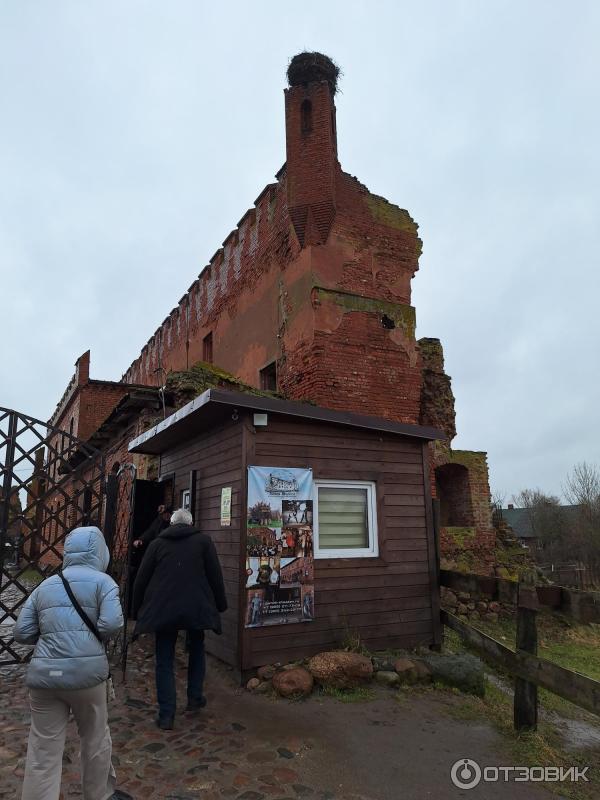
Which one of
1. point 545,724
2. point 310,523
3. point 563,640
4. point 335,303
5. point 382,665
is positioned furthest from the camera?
point 335,303

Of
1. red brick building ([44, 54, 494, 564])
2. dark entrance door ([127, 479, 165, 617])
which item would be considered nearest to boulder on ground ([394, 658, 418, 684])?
dark entrance door ([127, 479, 165, 617])

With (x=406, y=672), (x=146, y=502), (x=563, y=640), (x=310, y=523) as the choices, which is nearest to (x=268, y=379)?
(x=146, y=502)

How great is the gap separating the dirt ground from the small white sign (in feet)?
6.11

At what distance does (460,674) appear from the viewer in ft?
20.7

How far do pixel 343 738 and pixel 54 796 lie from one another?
2472 millimetres

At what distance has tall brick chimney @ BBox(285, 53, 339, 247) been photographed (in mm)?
13375

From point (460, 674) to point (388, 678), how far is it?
32.8 inches

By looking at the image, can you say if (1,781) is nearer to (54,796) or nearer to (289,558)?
(54,796)

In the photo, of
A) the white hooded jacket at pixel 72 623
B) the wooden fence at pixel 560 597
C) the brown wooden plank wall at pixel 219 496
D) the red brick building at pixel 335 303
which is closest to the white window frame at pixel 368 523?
the brown wooden plank wall at pixel 219 496

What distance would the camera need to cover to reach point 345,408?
1235cm

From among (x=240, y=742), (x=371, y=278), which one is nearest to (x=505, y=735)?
(x=240, y=742)

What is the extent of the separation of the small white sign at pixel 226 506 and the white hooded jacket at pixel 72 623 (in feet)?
10.2

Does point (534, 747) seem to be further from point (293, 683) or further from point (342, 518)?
point (342, 518)

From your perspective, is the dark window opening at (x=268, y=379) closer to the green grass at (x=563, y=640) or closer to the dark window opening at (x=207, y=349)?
the dark window opening at (x=207, y=349)
